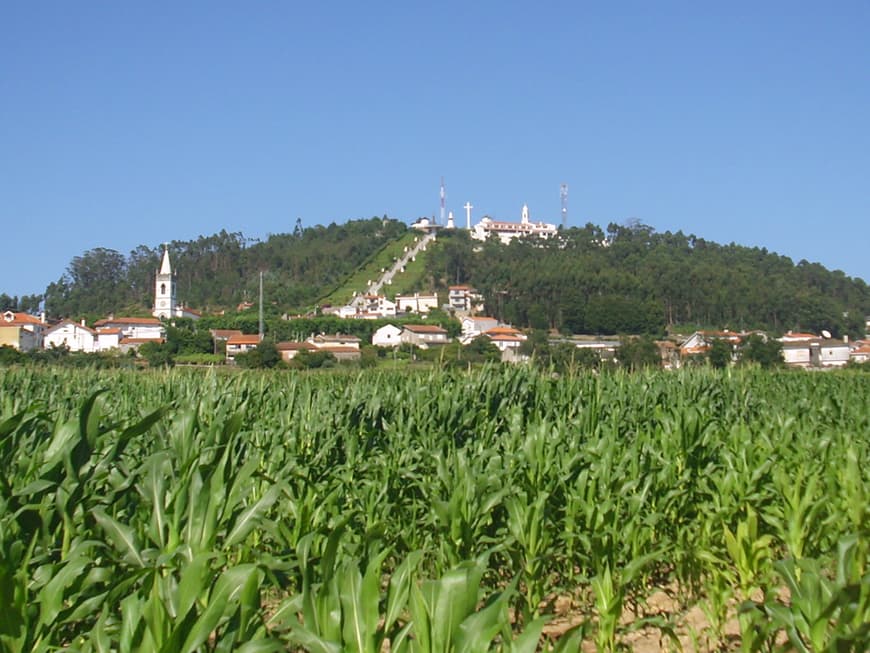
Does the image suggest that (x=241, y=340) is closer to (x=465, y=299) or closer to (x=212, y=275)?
(x=465, y=299)

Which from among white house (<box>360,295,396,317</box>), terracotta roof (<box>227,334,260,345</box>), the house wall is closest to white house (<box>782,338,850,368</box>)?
terracotta roof (<box>227,334,260,345</box>)

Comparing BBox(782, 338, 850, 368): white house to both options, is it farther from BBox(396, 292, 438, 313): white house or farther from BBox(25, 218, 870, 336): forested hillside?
BBox(396, 292, 438, 313): white house

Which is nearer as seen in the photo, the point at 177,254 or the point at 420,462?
the point at 420,462

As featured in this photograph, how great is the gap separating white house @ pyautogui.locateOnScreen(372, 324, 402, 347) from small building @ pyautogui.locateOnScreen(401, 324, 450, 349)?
1051 mm

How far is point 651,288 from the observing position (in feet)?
269

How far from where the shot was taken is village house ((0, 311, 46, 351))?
6188 cm

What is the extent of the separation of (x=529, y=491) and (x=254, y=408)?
4.73 metres

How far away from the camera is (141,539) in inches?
165

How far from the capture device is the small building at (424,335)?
6938cm

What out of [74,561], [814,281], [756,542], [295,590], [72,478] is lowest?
[295,590]

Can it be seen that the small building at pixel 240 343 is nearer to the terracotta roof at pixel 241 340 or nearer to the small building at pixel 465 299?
the terracotta roof at pixel 241 340

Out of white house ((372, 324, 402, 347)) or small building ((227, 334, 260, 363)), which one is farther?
white house ((372, 324, 402, 347))

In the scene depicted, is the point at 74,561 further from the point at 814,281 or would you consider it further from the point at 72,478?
the point at 814,281

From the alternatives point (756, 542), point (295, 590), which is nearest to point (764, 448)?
point (756, 542)
